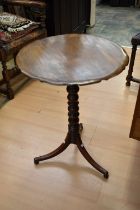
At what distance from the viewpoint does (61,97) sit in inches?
86.6

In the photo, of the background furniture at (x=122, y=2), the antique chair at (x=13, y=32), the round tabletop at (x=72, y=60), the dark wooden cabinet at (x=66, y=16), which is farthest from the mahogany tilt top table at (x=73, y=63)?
the background furniture at (x=122, y=2)

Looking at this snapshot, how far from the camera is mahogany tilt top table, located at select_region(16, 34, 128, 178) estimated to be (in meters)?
1.09

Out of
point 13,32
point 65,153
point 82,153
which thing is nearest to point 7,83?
point 13,32

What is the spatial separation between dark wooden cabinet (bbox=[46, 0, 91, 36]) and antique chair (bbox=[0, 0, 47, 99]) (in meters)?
0.15

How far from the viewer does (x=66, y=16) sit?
270cm

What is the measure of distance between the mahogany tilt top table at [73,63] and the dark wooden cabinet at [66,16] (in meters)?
1.10

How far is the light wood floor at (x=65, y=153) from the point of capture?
1.35m

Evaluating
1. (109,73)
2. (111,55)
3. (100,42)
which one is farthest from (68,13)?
(109,73)

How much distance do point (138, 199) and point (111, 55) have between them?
2.50ft

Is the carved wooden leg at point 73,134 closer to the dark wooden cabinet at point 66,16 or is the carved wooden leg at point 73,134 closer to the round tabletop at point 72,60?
the round tabletop at point 72,60

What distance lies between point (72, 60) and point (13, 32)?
3.39ft

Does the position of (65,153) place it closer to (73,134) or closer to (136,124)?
(73,134)

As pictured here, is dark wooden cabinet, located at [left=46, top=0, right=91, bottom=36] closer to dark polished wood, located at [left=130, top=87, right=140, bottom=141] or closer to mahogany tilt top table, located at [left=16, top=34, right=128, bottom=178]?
mahogany tilt top table, located at [left=16, top=34, right=128, bottom=178]

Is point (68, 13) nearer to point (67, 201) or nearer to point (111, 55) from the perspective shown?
point (111, 55)
